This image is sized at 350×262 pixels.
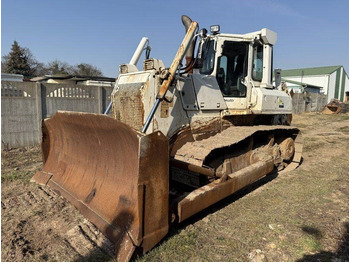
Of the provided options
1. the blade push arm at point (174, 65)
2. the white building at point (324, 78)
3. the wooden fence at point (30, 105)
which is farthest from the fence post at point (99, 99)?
the white building at point (324, 78)

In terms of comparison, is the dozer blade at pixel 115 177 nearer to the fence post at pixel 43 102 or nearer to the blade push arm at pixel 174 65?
the blade push arm at pixel 174 65

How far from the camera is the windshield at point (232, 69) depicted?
478 cm

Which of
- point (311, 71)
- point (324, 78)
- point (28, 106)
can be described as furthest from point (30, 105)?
point (311, 71)

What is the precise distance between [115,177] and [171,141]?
1.10 m

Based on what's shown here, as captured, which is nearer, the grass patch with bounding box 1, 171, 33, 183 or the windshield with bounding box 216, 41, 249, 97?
the windshield with bounding box 216, 41, 249, 97

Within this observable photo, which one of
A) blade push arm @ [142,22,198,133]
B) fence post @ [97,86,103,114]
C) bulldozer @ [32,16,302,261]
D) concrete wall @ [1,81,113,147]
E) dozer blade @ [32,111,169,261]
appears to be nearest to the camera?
dozer blade @ [32,111,169,261]

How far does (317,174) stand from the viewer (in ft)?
18.8

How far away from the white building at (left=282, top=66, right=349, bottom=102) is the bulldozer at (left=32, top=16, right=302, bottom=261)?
39434 mm

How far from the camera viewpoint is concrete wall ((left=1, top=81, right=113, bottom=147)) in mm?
7434

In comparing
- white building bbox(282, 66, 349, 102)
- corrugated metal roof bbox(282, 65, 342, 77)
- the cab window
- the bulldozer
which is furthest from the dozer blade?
corrugated metal roof bbox(282, 65, 342, 77)

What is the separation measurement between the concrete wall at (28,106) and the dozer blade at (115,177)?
12.4ft

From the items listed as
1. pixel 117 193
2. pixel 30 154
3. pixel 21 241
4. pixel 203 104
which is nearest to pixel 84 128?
pixel 117 193

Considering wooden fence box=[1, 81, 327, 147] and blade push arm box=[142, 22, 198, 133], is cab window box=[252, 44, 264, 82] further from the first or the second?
wooden fence box=[1, 81, 327, 147]

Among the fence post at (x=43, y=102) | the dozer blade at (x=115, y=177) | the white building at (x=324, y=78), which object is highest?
the white building at (x=324, y=78)
